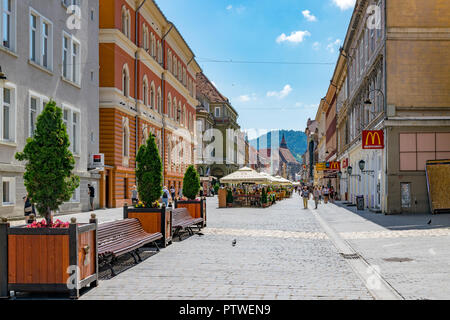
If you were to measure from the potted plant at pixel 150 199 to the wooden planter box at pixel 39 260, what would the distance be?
5183 mm

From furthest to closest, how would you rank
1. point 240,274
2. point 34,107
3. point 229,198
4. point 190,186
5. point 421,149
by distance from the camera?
point 229,198 → point 421,149 → point 34,107 → point 190,186 → point 240,274

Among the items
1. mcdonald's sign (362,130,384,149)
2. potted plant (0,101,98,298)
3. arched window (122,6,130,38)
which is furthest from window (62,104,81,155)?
potted plant (0,101,98,298)

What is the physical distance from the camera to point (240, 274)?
364 inches

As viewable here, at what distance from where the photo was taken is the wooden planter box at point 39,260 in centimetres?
737

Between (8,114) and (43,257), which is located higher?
(8,114)

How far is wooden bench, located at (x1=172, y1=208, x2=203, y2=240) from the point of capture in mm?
14721

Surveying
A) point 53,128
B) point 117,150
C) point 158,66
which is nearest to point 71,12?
point 117,150

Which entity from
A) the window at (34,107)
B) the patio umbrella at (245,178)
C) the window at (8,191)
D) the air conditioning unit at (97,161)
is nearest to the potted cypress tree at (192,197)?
the window at (8,191)

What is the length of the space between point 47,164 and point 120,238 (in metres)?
3.14

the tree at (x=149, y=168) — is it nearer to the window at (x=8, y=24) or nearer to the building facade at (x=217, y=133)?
the window at (x=8, y=24)

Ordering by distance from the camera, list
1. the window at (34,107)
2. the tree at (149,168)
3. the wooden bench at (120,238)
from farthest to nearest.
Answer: the window at (34,107) → the tree at (149,168) → the wooden bench at (120,238)

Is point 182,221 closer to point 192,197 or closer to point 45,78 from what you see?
point 192,197

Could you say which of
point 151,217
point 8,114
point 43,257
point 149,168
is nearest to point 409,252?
point 151,217
